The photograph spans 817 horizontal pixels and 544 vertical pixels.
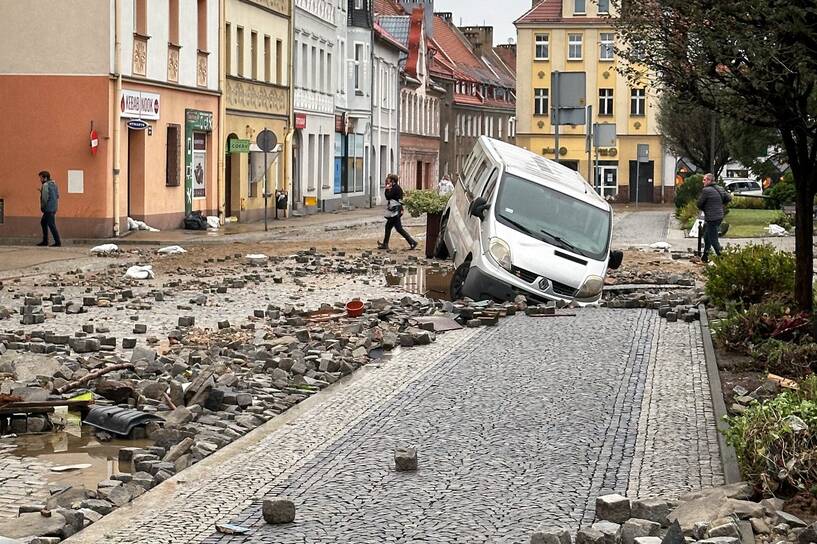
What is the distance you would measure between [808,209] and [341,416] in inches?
230

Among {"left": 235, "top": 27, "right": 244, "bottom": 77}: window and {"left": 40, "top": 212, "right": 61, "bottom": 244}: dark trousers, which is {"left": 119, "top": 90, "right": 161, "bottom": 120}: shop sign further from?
{"left": 235, "top": 27, "right": 244, "bottom": 77}: window

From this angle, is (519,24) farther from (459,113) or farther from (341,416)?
(341,416)

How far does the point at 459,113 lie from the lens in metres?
106

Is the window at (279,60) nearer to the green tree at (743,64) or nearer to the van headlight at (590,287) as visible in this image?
the van headlight at (590,287)

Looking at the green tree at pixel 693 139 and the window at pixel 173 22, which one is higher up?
the window at pixel 173 22

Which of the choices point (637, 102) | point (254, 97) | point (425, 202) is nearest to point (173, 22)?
point (254, 97)

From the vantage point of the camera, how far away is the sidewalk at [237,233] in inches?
1387

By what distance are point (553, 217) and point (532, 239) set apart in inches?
33.8

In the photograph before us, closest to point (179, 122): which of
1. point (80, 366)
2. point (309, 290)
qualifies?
point (309, 290)

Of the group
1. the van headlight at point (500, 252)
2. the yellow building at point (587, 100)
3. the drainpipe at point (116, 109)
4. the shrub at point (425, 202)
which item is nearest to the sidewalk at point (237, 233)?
the drainpipe at point (116, 109)

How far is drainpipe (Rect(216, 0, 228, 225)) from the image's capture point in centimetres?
4538

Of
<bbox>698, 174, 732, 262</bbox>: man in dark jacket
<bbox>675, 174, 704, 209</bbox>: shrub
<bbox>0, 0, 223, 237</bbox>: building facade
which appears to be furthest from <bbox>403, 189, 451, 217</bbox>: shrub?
<bbox>675, 174, 704, 209</bbox>: shrub

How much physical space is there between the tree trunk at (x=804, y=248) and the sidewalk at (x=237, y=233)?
2245cm

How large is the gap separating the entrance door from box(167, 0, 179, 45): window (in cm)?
5040
